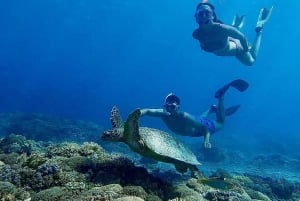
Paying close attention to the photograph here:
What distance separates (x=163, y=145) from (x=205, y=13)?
8.43 m

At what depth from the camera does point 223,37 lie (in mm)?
14922

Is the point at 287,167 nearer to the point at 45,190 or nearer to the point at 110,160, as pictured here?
the point at 110,160

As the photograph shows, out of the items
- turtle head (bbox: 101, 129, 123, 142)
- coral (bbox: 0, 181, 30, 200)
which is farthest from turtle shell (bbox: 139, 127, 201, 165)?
coral (bbox: 0, 181, 30, 200)

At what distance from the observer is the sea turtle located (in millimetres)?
6186

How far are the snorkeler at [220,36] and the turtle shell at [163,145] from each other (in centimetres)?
794

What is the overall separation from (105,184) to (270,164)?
1941 centimetres

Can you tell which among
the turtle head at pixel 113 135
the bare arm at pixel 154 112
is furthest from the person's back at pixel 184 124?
the turtle head at pixel 113 135

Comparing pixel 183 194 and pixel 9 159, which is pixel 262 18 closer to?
pixel 183 194

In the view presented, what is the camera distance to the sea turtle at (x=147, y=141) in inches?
244

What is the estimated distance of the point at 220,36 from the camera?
14812 millimetres

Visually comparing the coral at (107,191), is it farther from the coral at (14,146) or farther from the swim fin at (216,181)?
the coral at (14,146)

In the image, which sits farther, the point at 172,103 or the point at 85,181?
the point at 172,103

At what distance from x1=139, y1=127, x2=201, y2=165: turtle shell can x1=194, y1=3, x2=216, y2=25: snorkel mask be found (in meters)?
7.82

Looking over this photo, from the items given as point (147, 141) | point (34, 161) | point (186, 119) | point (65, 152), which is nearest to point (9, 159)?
point (65, 152)
